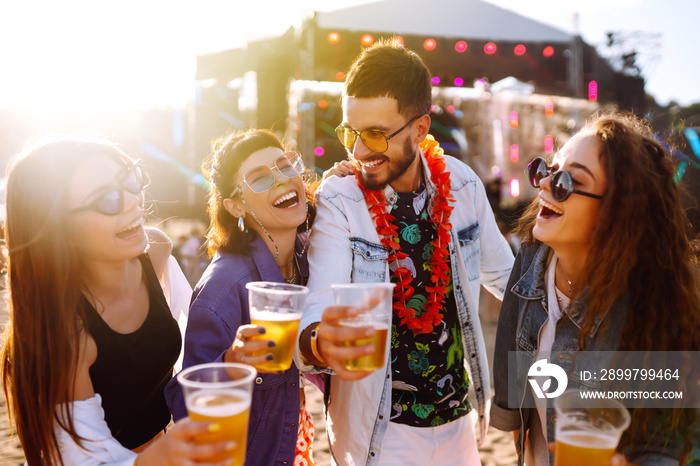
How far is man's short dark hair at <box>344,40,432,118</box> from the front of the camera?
2.42m

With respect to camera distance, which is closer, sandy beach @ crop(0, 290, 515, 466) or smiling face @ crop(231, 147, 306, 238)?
smiling face @ crop(231, 147, 306, 238)

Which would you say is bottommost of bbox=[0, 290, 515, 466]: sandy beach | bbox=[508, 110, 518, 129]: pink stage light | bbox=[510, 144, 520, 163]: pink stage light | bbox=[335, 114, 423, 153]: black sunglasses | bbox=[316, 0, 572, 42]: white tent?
bbox=[0, 290, 515, 466]: sandy beach

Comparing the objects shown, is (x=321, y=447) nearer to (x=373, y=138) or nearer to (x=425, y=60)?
(x=373, y=138)

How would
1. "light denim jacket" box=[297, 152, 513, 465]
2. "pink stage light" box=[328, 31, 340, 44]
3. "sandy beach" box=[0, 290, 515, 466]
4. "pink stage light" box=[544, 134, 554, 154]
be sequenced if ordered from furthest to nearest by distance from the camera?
1. "pink stage light" box=[544, 134, 554, 154]
2. "pink stage light" box=[328, 31, 340, 44]
3. "sandy beach" box=[0, 290, 515, 466]
4. "light denim jacket" box=[297, 152, 513, 465]

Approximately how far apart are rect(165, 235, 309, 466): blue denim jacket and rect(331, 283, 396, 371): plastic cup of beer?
64 cm

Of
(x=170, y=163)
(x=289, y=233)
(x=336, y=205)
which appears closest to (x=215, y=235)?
(x=289, y=233)

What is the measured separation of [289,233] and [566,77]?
10.9m

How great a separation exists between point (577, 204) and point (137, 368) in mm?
1743

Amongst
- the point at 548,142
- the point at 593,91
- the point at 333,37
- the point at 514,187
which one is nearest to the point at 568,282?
the point at 333,37

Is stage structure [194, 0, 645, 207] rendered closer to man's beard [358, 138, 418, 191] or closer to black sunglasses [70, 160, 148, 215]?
man's beard [358, 138, 418, 191]

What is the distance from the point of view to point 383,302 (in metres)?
1.54

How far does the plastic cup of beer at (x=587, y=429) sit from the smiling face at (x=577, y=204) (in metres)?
0.66

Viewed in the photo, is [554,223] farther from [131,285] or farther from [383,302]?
[131,285]

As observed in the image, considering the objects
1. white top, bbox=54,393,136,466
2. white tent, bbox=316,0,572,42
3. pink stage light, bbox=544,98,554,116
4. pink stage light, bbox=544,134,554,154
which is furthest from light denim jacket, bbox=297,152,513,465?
pink stage light, bbox=544,98,554,116
